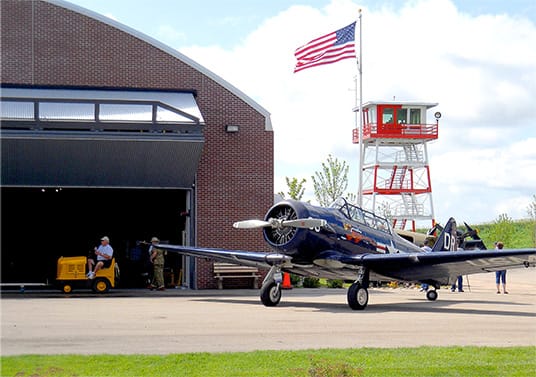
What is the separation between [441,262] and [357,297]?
7.67 feet

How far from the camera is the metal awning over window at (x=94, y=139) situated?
75.7 ft

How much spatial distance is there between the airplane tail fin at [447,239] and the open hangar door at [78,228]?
14.2 meters

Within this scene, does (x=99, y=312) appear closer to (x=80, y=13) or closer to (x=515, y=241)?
(x=80, y=13)

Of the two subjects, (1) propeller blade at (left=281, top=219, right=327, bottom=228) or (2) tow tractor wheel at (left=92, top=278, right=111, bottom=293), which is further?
(2) tow tractor wheel at (left=92, top=278, right=111, bottom=293)

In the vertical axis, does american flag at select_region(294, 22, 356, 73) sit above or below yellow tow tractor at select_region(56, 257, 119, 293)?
above

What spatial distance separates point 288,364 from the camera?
9.12 meters

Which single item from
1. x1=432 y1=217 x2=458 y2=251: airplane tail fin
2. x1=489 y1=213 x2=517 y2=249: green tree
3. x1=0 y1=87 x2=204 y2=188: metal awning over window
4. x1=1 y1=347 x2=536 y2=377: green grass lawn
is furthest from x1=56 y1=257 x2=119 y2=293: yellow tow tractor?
x1=489 y1=213 x2=517 y2=249: green tree

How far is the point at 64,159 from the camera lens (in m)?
24.2

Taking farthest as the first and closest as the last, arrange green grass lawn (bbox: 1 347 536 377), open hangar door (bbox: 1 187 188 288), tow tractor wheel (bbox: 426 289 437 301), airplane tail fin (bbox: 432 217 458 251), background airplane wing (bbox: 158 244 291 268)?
open hangar door (bbox: 1 187 188 288) → airplane tail fin (bbox: 432 217 458 251) → tow tractor wheel (bbox: 426 289 437 301) → background airplane wing (bbox: 158 244 291 268) → green grass lawn (bbox: 1 347 536 377)

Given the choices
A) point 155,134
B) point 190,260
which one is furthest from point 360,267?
point 190,260

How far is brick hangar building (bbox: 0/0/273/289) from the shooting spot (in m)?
23.4

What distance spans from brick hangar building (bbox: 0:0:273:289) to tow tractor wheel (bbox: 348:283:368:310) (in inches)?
323

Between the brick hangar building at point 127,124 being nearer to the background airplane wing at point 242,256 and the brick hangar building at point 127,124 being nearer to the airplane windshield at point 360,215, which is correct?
the background airplane wing at point 242,256

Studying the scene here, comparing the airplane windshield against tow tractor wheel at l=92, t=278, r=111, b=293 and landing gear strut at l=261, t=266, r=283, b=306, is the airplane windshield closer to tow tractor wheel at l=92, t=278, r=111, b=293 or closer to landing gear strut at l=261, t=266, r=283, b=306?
landing gear strut at l=261, t=266, r=283, b=306
